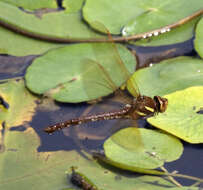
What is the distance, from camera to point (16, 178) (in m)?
2.93

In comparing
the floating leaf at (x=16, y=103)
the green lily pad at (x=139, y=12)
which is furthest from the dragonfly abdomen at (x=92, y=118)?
the green lily pad at (x=139, y=12)

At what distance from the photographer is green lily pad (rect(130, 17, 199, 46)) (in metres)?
3.88

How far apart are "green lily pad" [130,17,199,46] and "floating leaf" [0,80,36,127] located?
116cm

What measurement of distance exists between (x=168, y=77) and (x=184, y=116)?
463 mm

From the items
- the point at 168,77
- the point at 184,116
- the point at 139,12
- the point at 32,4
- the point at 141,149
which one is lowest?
the point at 141,149

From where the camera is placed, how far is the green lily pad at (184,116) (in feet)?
9.73

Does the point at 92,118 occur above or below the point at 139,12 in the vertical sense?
below

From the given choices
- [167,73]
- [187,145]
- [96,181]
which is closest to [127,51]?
[167,73]

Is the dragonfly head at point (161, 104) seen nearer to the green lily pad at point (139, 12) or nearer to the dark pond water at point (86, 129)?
the dark pond water at point (86, 129)

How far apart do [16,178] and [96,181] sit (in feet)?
1.92

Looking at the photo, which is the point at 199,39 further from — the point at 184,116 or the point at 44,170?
the point at 44,170

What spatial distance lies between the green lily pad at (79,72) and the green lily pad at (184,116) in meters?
0.52

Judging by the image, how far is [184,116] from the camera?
10.1 ft

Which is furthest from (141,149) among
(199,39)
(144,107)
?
(199,39)
